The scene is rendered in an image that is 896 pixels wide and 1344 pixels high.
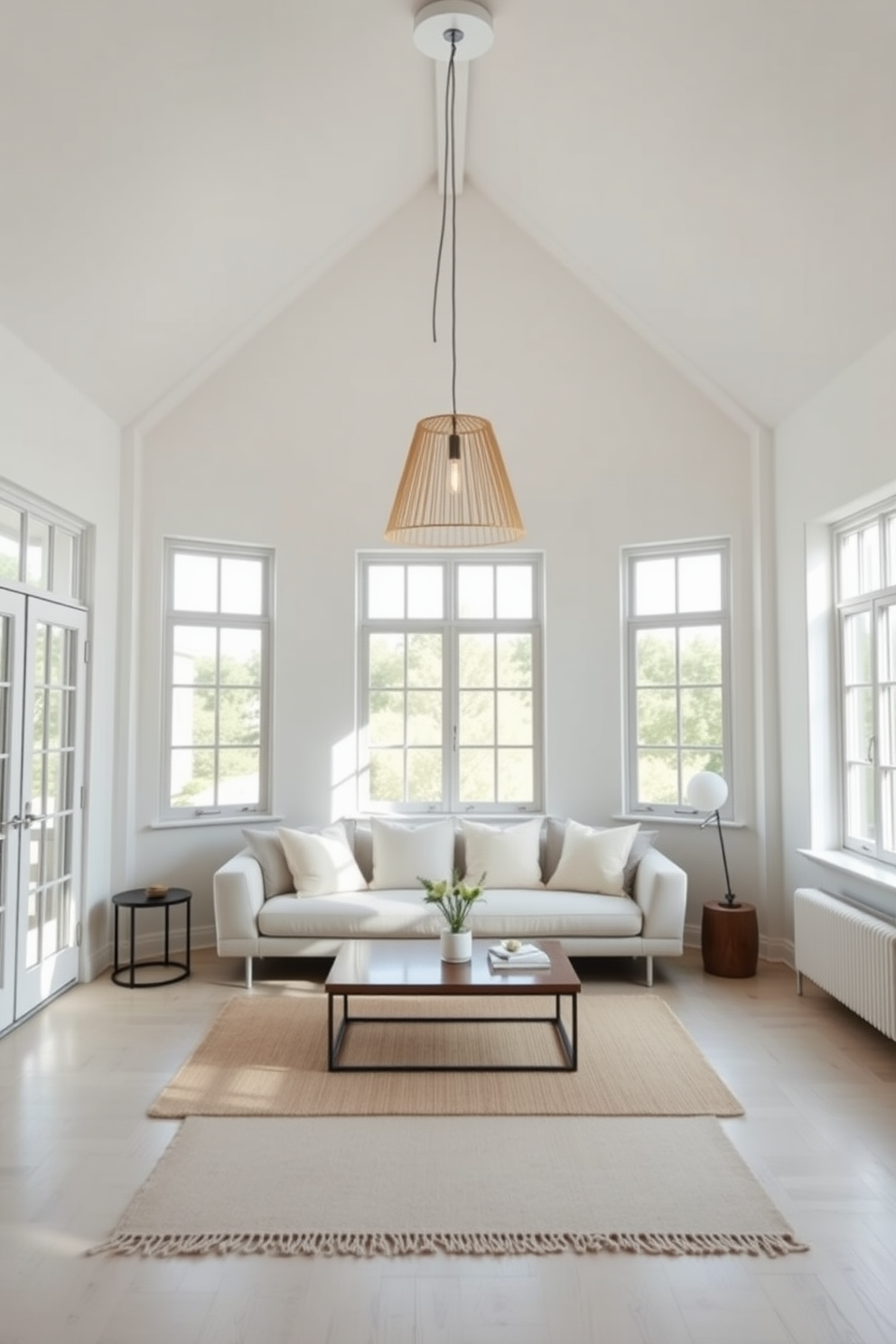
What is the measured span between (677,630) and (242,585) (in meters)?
2.95

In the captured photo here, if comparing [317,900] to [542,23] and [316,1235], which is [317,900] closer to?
[316,1235]

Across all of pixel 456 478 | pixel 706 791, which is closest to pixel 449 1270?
pixel 456 478

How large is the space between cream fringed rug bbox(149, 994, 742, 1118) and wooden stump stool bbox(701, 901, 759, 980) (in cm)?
66

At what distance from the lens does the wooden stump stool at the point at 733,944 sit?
5.07 metres

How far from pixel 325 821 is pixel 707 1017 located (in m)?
2.65

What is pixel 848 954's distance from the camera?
414 centimetres

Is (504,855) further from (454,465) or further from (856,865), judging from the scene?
(454,465)

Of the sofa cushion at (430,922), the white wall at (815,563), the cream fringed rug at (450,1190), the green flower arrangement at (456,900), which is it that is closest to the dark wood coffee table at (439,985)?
the green flower arrangement at (456,900)

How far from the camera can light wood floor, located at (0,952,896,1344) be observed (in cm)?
217

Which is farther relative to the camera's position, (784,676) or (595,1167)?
(784,676)

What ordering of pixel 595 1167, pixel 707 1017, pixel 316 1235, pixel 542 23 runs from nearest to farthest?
1. pixel 316 1235
2. pixel 595 1167
3. pixel 542 23
4. pixel 707 1017

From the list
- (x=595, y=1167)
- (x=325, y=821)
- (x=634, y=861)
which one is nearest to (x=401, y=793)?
(x=325, y=821)

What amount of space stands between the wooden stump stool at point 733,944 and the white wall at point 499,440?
2.23 ft

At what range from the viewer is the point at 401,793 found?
607 cm
